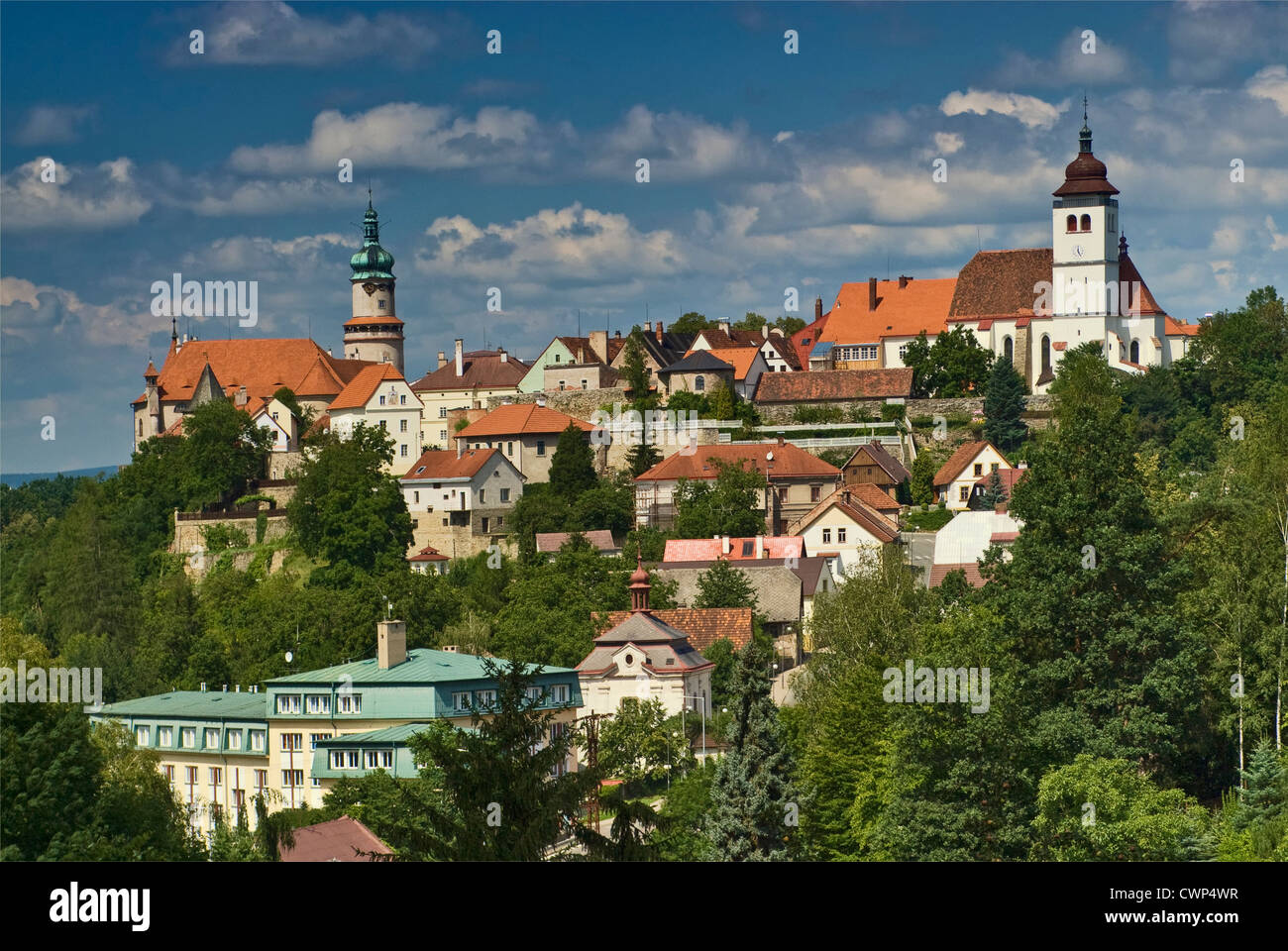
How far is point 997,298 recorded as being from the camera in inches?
3125

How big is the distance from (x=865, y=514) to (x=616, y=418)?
50.3 feet

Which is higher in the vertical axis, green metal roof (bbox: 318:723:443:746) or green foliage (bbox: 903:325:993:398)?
green foliage (bbox: 903:325:993:398)

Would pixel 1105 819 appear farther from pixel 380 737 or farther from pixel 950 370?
pixel 950 370

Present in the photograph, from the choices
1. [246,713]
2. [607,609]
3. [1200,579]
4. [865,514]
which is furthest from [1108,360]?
[246,713]

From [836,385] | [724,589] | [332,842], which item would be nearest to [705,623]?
[724,589]

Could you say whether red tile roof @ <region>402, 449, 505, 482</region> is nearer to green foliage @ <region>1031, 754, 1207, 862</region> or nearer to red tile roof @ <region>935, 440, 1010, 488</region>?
red tile roof @ <region>935, 440, 1010, 488</region>

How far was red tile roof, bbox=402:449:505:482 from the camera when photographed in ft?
218

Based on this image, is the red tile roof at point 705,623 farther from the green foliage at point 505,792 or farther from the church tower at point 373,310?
the church tower at point 373,310

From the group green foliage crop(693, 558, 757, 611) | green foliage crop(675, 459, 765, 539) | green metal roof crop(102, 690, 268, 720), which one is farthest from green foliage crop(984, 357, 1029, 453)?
green metal roof crop(102, 690, 268, 720)

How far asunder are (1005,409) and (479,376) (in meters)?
27.4

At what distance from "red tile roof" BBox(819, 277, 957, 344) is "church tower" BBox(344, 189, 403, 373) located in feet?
83.4

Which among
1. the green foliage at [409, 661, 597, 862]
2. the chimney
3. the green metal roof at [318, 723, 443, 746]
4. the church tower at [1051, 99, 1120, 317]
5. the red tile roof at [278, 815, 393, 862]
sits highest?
the church tower at [1051, 99, 1120, 317]

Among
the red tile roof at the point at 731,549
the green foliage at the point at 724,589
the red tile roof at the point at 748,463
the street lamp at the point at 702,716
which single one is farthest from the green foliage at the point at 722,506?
the street lamp at the point at 702,716
